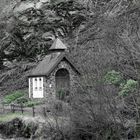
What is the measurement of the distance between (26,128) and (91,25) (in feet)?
84.0

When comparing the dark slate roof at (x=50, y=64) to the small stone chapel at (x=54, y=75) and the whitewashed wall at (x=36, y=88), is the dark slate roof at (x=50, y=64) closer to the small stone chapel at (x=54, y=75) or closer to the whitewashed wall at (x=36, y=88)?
the small stone chapel at (x=54, y=75)

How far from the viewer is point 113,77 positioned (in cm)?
2558

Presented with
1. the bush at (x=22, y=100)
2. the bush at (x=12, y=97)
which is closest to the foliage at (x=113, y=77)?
the bush at (x=22, y=100)

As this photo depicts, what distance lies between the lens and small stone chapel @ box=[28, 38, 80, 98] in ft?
122

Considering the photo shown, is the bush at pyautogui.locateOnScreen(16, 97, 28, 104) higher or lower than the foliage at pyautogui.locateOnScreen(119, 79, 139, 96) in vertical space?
lower

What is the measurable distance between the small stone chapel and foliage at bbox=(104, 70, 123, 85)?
10.5 meters

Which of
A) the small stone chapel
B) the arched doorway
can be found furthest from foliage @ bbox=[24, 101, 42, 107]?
the arched doorway

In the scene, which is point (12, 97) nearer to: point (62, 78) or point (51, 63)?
point (62, 78)

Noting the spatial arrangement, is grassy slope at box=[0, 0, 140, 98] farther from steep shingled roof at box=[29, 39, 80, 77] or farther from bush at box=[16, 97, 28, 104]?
bush at box=[16, 97, 28, 104]

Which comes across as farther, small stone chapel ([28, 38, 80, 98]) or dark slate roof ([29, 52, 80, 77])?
small stone chapel ([28, 38, 80, 98])

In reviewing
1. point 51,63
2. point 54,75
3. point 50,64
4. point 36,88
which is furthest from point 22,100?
point 51,63

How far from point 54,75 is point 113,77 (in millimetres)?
12675

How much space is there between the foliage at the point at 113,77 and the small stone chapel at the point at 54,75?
1053 cm

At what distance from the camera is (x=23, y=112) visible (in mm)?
31391
